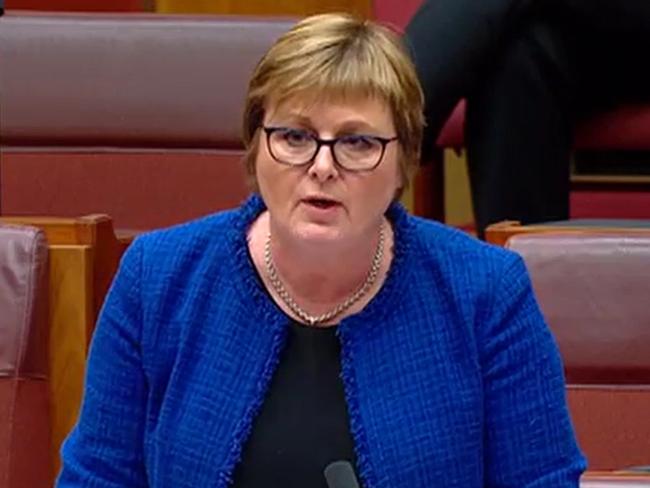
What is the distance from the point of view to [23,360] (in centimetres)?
72

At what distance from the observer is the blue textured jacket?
0.55 meters

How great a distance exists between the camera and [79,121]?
0.98 meters

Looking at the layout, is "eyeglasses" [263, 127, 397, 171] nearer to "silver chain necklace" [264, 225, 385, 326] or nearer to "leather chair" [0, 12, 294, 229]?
"silver chain necklace" [264, 225, 385, 326]

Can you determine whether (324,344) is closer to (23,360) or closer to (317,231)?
(317,231)

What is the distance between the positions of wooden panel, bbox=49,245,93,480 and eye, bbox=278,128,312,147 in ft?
0.83

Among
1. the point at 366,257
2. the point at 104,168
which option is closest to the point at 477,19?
the point at 104,168

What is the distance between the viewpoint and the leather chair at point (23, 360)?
0.71 metres

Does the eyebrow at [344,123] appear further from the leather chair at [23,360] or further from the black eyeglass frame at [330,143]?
the leather chair at [23,360]

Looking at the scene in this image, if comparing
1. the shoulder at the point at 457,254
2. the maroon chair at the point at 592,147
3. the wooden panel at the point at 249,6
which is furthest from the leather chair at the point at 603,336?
the wooden panel at the point at 249,6

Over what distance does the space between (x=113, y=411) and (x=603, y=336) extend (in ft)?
0.89

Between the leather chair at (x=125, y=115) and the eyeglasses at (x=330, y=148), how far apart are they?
438 millimetres

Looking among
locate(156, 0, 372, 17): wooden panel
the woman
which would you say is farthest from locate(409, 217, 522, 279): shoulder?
locate(156, 0, 372, 17): wooden panel

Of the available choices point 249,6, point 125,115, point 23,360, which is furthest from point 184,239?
point 249,6

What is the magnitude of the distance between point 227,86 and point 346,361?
445 millimetres
